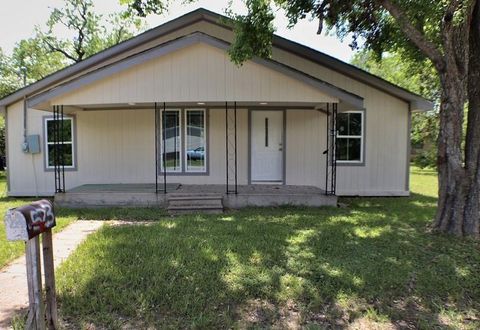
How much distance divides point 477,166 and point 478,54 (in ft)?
5.73

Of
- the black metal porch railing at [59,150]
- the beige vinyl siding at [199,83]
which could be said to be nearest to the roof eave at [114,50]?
the black metal porch railing at [59,150]

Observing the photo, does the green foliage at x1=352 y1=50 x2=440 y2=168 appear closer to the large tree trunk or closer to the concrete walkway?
the large tree trunk

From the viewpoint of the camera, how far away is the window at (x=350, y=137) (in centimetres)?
1070

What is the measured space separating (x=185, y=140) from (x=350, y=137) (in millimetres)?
4928

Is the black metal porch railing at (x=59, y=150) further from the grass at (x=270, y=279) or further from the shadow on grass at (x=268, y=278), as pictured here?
the shadow on grass at (x=268, y=278)

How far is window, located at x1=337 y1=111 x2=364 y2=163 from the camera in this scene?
35.1 ft

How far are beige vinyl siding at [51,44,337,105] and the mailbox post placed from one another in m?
5.78

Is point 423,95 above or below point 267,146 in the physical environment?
above

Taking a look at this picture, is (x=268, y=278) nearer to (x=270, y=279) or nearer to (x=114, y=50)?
(x=270, y=279)

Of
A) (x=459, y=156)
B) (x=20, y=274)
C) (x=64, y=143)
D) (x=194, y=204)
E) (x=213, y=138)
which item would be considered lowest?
(x=20, y=274)

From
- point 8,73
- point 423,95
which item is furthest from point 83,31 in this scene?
point 423,95

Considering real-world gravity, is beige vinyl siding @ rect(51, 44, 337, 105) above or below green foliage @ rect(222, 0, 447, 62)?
below

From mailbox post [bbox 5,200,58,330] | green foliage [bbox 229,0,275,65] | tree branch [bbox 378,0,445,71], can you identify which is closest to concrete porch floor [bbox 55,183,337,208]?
green foliage [bbox 229,0,275,65]

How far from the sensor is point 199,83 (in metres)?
8.08
